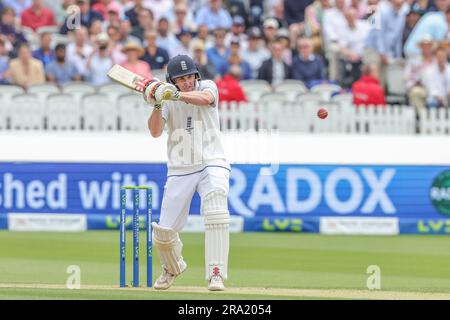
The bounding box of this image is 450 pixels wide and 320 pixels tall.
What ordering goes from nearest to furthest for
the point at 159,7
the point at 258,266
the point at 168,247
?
the point at 168,247 → the point at 258,266 → the point at 159,7

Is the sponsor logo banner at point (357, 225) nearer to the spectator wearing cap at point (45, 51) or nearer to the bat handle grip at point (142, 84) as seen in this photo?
the spectator wearing cap at point (45, 51)

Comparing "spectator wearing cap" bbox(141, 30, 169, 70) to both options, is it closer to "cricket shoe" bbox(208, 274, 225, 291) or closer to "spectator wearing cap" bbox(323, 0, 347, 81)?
"spectator wearing cap" bbox(323, 0, 347, 81)

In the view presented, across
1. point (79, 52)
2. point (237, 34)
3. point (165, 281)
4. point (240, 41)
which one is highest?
point (237, 34)

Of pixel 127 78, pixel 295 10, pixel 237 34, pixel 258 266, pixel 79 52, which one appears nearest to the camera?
pixel 127 78

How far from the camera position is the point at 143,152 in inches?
765

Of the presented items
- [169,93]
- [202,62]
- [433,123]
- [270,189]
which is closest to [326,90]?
[433,123]

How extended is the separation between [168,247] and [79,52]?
9982 millimetres

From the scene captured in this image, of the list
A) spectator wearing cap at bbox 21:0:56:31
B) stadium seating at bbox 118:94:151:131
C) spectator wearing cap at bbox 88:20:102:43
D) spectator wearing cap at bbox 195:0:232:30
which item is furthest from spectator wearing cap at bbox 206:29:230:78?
spectator wearing cap at bbox 21:0:56:31

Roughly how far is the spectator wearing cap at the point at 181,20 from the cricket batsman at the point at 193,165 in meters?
10.9

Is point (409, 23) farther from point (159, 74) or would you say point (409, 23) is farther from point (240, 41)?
point (159, 74)

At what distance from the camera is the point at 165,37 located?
22.1 metres

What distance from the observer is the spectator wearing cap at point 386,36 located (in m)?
21.9

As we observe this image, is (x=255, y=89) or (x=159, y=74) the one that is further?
(x=255, y=89)

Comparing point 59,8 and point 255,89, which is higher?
point 59,8
